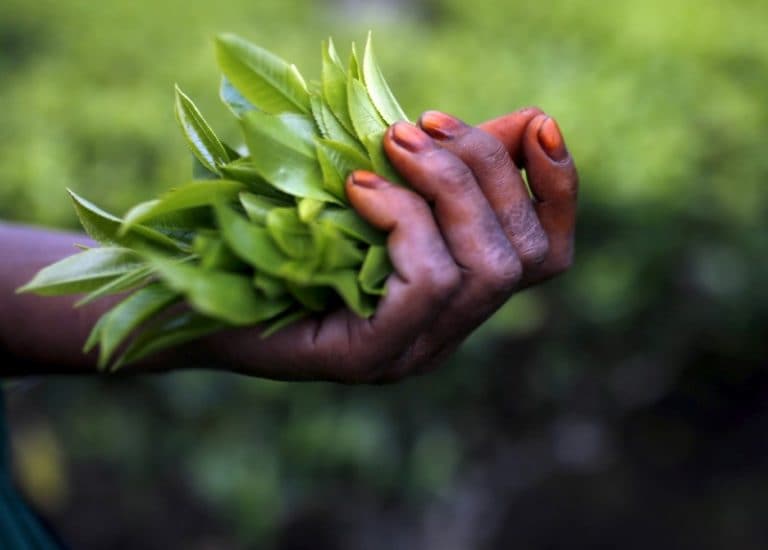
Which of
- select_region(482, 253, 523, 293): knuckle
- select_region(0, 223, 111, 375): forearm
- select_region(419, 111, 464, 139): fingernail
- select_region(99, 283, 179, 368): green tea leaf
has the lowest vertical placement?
select_region(0, 223, 111, 375): forearm

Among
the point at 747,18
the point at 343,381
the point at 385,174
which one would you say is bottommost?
the point at 747,18

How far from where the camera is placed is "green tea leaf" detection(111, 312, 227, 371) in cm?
114

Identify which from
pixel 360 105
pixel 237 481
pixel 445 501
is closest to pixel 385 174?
pixel 360 105

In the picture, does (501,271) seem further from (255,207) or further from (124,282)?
(124,282)

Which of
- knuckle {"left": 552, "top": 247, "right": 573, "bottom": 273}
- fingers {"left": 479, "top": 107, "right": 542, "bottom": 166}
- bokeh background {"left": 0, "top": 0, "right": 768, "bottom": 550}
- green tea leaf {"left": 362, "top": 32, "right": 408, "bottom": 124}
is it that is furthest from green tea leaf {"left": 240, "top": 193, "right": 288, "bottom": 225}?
bokeh background {"left": 0, "top": 0, "right": 768, "bottom": 550}

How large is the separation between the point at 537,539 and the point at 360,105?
94.9 inches

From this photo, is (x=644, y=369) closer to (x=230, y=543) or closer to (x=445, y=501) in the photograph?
(x=445, y=501)

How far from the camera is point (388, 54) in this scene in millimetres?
3697

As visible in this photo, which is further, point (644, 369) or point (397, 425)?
point (644, 369)

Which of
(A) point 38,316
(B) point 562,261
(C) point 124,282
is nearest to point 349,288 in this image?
(C) point 124,282

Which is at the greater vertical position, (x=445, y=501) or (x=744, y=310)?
(x=744, y=310)

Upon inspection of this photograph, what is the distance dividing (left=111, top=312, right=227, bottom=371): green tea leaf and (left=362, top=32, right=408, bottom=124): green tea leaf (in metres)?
0.36

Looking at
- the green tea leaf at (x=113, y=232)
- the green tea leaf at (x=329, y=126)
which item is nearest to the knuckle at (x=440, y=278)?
the green tea leaf at (x=329, y=126)

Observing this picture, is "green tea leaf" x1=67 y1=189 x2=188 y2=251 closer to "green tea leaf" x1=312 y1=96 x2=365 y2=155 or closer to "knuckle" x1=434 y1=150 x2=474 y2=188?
"green tea leaf" x1=312 y1=96 x2=365 y2=155
